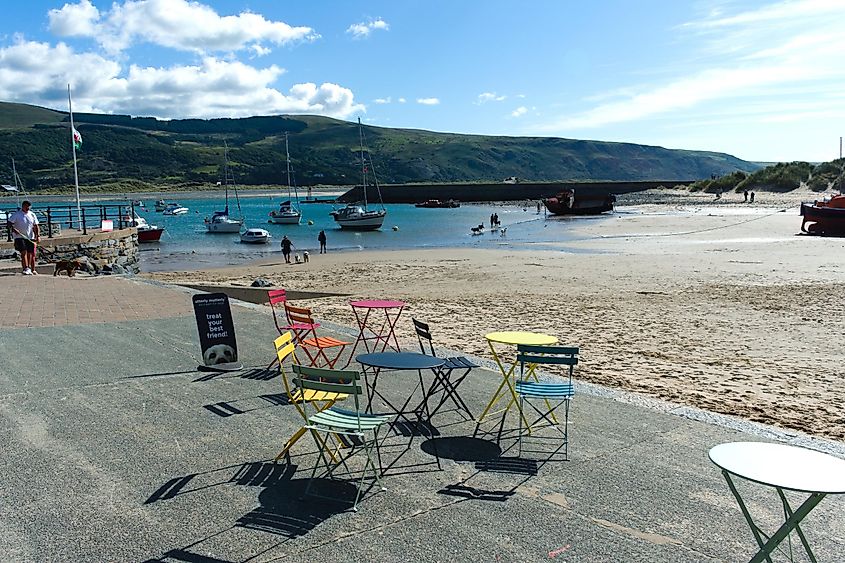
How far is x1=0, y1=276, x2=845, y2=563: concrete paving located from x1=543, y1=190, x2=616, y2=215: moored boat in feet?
207

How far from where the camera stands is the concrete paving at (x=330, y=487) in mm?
3920

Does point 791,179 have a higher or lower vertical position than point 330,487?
higher

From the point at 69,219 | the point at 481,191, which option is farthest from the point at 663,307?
the point at 481,191

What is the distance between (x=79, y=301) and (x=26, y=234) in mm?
4875

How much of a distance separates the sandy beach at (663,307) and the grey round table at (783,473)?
3.19m

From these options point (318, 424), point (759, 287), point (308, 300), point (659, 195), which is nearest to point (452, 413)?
→ point (318, 424)

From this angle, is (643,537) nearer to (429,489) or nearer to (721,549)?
(721,549)

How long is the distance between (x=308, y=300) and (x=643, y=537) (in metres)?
12.4

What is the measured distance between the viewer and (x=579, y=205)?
68.8 m

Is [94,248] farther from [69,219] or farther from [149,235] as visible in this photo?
[149,235]

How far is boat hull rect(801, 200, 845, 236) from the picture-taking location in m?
33.9


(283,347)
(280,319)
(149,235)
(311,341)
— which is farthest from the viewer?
(149,235)

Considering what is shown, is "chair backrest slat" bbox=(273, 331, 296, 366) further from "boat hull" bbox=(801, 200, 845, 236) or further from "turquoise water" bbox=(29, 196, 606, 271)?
"boat hull" bbox=(801, 200, 845, 236)

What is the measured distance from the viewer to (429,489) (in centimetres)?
471
